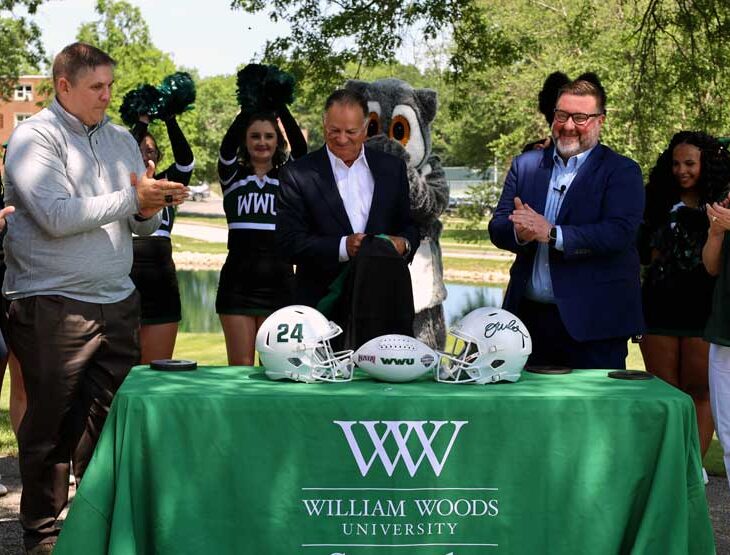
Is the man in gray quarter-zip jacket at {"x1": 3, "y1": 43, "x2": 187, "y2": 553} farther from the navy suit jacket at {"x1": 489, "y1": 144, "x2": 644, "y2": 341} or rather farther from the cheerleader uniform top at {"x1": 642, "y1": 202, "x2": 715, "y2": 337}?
the cheerleader uniform top at {"x1": 642, "y1": 202, "x2": 715, "y2": 337}

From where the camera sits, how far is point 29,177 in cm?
444

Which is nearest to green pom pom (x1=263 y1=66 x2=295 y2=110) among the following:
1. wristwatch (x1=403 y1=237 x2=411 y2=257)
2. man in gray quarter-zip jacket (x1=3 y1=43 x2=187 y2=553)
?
man in gray quarter-zip jacket (x1=3 y1=43 x2=187 y2=553)

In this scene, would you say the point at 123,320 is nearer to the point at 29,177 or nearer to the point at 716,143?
the point at 29,177

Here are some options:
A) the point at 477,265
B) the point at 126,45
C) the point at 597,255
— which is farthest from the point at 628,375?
the point at 126,45

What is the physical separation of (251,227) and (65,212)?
2032 millimetres

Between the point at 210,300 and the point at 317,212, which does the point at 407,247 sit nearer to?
the point at 317,212

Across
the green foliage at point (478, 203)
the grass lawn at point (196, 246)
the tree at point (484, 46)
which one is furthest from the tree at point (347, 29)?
the grass lawn at point (196, 246)

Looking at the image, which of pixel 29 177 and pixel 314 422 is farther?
pixel 29 177

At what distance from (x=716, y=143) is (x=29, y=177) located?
322 cm

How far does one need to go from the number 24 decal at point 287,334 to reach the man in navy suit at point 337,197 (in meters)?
0.92

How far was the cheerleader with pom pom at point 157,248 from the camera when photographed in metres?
6.13

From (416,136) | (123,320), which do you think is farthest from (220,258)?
(123,320)

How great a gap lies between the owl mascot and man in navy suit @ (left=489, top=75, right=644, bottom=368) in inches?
91.1

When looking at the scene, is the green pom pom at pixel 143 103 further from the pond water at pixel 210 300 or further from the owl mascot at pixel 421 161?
the pond water at pixel 210 300
